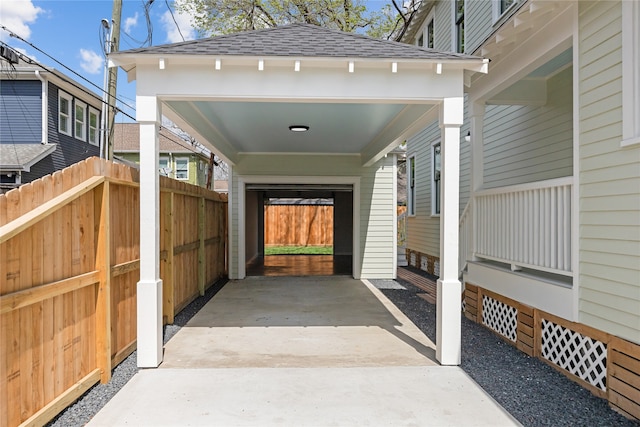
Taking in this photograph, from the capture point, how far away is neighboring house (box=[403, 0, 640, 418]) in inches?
118

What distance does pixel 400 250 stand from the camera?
1350cm

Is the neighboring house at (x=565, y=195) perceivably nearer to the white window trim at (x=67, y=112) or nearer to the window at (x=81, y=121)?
the white window trim at (x=67, y=112)

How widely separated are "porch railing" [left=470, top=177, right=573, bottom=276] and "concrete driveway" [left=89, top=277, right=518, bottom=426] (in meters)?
1.33

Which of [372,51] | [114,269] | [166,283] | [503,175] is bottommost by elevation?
[166,283]

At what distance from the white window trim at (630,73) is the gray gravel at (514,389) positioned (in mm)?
1921

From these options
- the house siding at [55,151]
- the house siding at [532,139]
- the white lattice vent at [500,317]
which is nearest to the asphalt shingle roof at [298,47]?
the house siding at [532,139]

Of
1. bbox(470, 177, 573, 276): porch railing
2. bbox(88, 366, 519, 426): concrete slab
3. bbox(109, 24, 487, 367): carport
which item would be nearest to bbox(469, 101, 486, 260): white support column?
bbox(470, 177, 573, 276): porch railing

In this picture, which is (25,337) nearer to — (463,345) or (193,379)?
(193,379)

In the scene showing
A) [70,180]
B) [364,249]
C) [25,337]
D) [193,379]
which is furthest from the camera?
[364,249]

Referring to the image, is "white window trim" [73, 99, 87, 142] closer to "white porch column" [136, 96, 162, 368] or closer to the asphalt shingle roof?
the asphalt shingle roof

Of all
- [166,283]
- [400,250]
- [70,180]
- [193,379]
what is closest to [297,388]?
[193,379]

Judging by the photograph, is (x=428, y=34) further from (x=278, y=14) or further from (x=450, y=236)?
(x=450, y=236)

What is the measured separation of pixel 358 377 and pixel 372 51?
296 cm

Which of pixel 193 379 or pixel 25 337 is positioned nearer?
pixel 25 337
